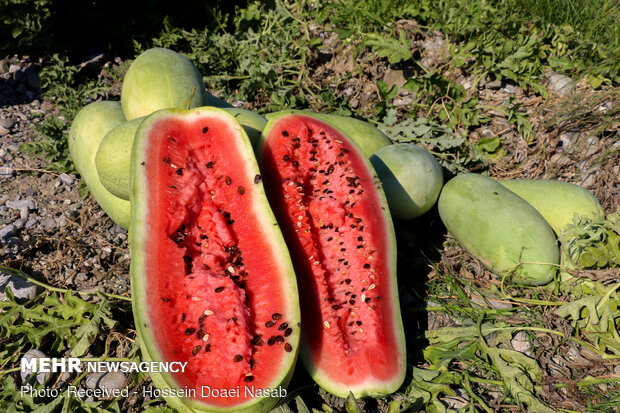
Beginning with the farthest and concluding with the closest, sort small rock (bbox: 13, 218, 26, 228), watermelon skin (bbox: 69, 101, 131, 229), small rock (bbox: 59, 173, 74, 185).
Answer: small rock (bbox: 59, 173, 74, 185) → small rock (bbox: 13, 218, 26, 228) → watermelon skin (bbox: 69, 101, 131, 229)

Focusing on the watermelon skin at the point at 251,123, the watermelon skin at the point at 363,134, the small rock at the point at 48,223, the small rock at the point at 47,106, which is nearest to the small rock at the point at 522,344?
the watermelon skin at the point at 363,134

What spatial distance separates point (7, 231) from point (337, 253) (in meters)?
2.32

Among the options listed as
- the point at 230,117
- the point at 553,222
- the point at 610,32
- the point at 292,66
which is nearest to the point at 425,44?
the point at 292,66

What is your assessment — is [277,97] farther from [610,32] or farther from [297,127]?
[610,32]

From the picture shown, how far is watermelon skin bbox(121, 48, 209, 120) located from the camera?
2.81 meters

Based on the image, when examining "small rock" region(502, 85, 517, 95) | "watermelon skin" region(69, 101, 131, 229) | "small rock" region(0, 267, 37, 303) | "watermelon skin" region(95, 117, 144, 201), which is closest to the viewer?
"watermelon skin" region(95, 117, 144, 201)

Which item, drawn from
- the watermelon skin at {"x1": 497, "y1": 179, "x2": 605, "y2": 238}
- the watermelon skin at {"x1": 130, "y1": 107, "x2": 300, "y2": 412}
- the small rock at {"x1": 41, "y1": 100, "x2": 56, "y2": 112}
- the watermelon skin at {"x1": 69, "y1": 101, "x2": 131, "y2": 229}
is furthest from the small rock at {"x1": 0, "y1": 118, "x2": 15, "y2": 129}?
the watermelon skin at {"x1": 497, "y1": 179, "x2": 605, "y2": 238}

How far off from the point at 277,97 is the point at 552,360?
9.36 feet

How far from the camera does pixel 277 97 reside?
4000 millimetres

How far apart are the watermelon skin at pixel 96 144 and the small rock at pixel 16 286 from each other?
2.04ft

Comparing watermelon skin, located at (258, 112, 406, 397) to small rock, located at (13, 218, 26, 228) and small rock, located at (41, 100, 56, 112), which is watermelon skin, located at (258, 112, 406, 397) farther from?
small rock, located at (41, 100, 56, 112)

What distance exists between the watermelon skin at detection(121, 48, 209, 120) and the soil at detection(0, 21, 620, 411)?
3.22 feet

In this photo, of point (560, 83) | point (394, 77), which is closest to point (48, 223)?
point (394, 77)

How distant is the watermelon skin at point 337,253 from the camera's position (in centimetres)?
222
